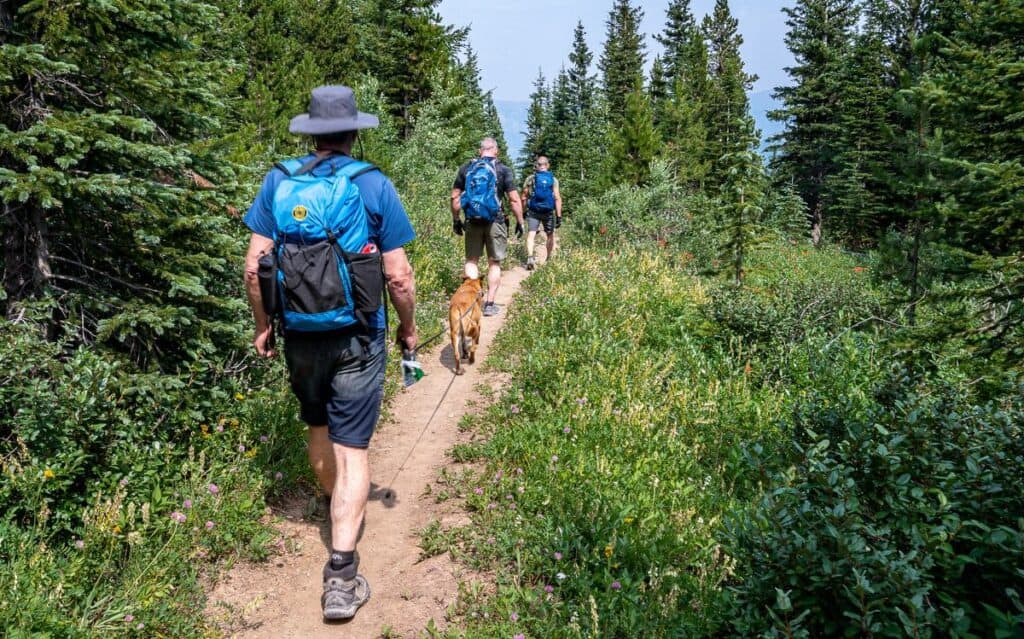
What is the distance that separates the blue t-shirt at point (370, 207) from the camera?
3320 mm

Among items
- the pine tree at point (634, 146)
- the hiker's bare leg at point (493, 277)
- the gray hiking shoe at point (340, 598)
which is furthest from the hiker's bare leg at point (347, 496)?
the pine tree at point (634, 146)

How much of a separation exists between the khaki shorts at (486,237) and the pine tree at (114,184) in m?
4.14

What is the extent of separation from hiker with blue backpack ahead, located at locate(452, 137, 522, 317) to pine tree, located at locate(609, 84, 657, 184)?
1810cm

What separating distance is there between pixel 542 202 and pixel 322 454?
9.78 meters

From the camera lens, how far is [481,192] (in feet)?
26.9

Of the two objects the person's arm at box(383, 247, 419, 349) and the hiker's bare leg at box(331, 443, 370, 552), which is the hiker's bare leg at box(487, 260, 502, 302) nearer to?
the person's arm at box(383, 247, 419, 349)

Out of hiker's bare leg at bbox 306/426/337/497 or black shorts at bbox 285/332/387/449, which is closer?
black shorts at bbox 285/332/387/449

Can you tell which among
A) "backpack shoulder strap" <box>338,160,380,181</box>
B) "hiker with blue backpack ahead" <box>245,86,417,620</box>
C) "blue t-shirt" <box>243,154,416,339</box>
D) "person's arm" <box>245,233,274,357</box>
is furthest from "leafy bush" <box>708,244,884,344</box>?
"person's arm" <box>245,233,274,357</box>

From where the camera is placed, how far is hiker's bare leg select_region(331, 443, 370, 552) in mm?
3486

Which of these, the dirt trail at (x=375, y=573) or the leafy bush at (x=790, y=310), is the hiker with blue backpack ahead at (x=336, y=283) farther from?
the leafy bush at (x=790, y=310)

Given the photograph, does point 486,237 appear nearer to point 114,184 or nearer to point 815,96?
point 114,184

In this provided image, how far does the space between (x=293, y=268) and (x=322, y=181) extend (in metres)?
0.48

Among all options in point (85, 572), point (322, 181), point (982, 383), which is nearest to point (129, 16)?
point (322, 181)

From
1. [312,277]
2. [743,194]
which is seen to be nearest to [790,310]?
[743,194]
